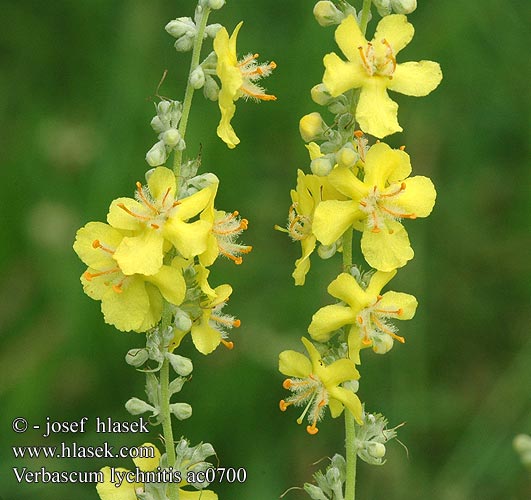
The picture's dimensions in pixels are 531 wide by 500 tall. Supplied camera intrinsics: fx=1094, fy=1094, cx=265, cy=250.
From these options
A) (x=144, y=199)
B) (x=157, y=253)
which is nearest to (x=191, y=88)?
(x=144, y=199)

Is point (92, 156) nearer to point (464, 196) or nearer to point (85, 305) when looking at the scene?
point (85, 305)

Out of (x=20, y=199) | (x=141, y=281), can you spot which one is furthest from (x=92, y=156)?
(x=141, y=281)

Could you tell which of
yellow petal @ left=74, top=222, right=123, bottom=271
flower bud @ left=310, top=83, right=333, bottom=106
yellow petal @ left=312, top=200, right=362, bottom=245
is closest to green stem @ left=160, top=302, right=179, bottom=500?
yellow petal @ left=74, top=222, right=123, bottom=271

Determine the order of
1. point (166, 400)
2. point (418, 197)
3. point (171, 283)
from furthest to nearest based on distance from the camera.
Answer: point (418, 197)
point (166, 400)
point (171, 283)

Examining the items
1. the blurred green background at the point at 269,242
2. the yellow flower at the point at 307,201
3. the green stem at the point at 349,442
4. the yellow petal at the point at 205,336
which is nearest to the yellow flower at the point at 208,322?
the yellow petal at the point at 205,336

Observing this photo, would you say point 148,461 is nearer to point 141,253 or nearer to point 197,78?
point 141,253

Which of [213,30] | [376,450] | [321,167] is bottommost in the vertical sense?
[376,450]

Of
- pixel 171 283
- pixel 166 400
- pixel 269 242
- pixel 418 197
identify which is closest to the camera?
pixel 171 283
